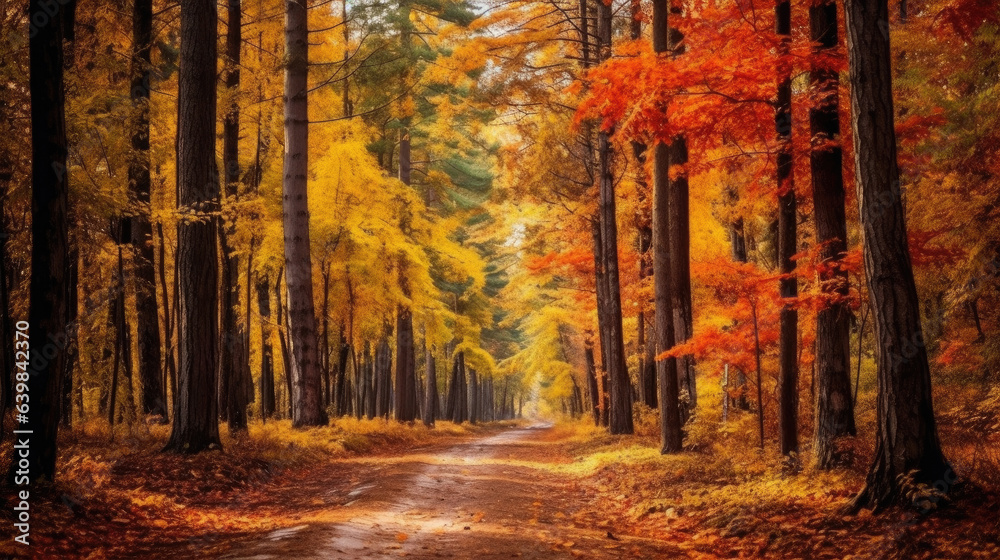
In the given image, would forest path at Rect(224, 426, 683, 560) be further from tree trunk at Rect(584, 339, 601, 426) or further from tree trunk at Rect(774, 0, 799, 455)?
tree trunk at Rect(584, 339, 601, 426)

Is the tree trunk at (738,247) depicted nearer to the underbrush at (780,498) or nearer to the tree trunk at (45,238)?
the underbrush at (780,498)

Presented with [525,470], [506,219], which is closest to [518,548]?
[525,470]

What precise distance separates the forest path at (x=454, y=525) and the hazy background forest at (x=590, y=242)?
0.20 m

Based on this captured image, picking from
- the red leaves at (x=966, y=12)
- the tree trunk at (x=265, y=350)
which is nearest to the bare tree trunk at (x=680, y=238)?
the red leaves at (x=966, y=12)

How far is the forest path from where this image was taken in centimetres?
583

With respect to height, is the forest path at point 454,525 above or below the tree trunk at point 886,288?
below

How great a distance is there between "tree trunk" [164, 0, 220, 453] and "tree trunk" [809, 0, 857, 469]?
28.3 feet

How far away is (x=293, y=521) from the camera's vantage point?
745 cm

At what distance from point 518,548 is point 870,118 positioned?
521 cm

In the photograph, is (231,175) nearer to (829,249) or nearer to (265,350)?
(265,350)

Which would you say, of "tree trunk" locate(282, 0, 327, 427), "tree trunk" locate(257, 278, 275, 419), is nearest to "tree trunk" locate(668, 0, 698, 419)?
"tree trunk" locate(282, 0, 327, 427)

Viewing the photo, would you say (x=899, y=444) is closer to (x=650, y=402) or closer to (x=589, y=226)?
(x=650, y=402)

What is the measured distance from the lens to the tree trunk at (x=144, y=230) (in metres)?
11.9

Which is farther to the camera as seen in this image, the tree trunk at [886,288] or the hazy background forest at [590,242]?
the hazy background forest at [590,242]
